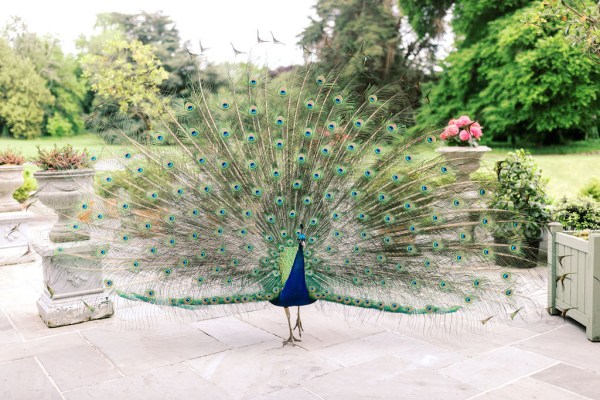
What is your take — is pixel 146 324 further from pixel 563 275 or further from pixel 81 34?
pixel 81 34

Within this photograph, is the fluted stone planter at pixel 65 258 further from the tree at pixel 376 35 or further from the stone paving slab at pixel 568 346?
the tree at pixel 376 35

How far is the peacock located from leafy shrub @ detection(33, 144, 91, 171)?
70cm

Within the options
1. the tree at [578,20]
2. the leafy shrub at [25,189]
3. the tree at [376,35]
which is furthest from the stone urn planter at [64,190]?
the tree at [376,35]

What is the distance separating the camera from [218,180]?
13.5 feet

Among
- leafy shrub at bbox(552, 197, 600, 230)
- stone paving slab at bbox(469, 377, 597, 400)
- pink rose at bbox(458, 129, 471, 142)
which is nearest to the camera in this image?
stone paving slab at bbox(469, 377, 597, 400)

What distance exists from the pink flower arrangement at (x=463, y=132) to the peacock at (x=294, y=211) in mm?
2659

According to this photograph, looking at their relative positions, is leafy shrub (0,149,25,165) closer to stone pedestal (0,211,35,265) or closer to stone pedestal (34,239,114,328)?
stone pedestal (0,211,35,265)

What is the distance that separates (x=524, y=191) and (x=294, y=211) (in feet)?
11.6

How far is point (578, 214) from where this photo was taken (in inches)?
223

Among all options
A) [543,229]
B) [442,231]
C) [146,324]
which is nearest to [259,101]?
[442,231]

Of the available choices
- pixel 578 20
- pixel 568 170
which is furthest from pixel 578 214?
pixel 568 170

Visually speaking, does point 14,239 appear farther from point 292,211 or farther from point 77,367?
point 292,211

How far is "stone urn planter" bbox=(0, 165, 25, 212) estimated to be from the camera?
7.64m

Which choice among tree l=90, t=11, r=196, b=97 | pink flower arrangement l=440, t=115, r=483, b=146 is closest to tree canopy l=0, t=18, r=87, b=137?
tree l=90, t=11, r=196, b=97
